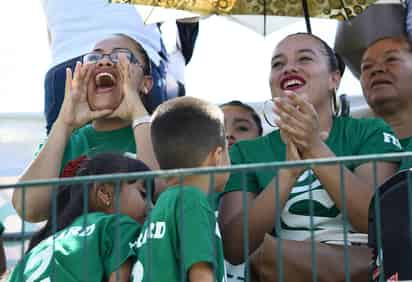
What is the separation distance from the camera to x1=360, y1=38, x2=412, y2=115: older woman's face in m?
5.70

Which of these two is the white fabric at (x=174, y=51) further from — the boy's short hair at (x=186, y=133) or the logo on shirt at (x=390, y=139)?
the boy's short hair at (x=186, y=133)

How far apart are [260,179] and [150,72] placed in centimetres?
104

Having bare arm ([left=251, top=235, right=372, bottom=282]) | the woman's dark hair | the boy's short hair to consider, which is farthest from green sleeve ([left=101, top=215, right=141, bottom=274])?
bare arm ([left=251, top=235, right=372, bottom=282])

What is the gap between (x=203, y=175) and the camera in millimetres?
4219

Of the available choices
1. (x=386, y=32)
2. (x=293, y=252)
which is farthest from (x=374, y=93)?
(x=293, y=252)

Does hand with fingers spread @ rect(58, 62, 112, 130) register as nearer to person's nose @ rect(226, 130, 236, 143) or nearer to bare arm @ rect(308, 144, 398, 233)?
person's nose @ rect(226, 130, 236, 143)

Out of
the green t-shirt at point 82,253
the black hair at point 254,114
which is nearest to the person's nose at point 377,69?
the black hair at point 254,114

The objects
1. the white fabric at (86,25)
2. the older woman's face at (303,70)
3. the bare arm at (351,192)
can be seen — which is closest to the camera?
the bare arm at (351,192)

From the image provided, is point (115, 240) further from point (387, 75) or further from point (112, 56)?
point (387, 75)

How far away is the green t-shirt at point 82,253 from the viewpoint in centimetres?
410

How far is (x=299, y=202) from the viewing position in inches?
185

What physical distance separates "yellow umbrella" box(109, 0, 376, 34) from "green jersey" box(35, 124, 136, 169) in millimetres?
652

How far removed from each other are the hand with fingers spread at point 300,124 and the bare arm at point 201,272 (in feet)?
3.15

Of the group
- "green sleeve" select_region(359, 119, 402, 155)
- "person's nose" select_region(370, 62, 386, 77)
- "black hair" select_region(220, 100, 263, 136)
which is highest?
"person's nose" select_region(370, 62, 386, 77)
